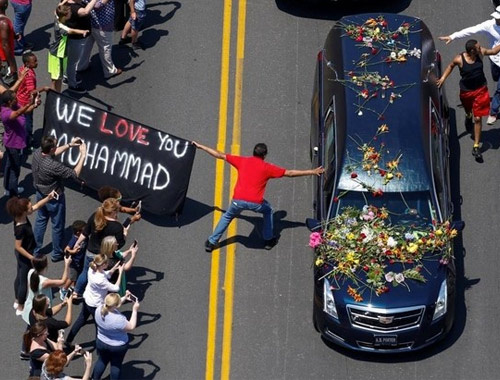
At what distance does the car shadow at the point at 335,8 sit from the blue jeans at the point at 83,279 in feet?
22.0

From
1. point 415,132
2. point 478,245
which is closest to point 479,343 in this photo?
point 478,245

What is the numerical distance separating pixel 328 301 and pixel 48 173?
14.0ft

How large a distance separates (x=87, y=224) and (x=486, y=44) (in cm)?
795

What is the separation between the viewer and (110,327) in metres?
18.8

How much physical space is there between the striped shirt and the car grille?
4.40 m

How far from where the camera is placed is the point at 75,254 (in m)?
20.5

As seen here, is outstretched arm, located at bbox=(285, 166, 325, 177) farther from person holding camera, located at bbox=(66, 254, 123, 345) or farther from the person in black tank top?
person holding camera, located at bbox=(66, 254, 123, 345)

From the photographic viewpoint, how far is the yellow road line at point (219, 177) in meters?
20.6

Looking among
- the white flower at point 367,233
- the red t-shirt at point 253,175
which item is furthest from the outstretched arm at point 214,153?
the white flower at point 367,233

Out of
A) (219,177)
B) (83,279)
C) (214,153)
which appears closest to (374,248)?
(214,153)

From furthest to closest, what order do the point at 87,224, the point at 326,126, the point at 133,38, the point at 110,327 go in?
the point at 133,38, the point at 326,126, the point at 87,224, the point at 110,327

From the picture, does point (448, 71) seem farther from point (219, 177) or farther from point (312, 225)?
point (219, 177)

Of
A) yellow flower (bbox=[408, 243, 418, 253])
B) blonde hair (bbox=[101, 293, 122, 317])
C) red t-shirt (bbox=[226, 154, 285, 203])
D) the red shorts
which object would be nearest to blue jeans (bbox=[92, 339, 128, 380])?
blonde hair (bbox=[101, 293, 122, 317])

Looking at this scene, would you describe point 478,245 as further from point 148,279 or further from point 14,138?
point 14,138
